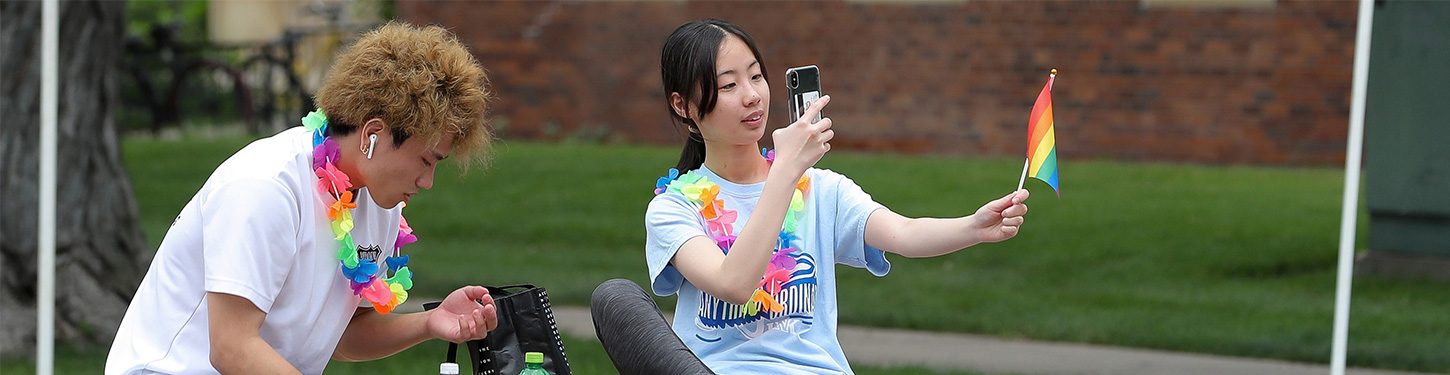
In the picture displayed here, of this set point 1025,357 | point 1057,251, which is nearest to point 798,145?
point 1025,357

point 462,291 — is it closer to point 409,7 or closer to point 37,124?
point 37,124

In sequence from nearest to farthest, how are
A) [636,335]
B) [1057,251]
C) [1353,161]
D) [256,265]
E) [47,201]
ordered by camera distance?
[256,265] < [636,335] < [1353,161] < [47,201] < [1057,251]

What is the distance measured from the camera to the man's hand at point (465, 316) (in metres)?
2.73

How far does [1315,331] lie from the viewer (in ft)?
21.1

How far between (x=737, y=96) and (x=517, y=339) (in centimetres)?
63

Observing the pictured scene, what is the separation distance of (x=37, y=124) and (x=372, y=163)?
391 cm

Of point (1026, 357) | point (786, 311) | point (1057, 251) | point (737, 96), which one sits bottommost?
point (1026, 357)

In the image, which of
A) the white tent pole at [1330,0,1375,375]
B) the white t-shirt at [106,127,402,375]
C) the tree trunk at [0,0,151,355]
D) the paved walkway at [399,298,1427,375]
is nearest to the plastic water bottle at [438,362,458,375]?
the white t-shirt at [106,127,402,375]

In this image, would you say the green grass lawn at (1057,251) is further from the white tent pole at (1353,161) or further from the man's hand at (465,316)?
the man's hand at (465,316)

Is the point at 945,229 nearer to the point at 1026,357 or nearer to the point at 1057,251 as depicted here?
the point at 1026,357

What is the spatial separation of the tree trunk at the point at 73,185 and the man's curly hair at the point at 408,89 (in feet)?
12.4

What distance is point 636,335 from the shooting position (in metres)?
2.61

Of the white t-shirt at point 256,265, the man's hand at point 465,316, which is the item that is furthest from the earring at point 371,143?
the man's hand at point 465,316

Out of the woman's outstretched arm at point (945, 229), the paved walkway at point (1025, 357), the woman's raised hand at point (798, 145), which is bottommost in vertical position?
the paved walkway at point (1025, 357)
